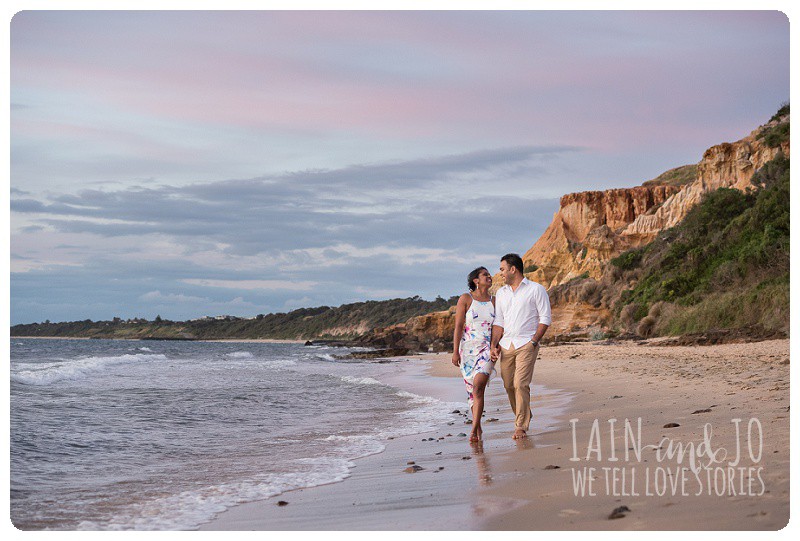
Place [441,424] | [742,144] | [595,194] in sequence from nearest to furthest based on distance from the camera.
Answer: [441,424]
[742,144]
[595,194]

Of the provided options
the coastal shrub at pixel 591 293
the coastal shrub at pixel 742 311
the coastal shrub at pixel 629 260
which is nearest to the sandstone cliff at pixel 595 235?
the coastal shrub at pixel 591 293

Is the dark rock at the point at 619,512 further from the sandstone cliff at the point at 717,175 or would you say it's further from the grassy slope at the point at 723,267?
the sandstone cliff at the point at 717,175

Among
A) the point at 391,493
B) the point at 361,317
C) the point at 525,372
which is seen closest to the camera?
the point at 391,493

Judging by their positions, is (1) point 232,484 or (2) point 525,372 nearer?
(1) point 232,484

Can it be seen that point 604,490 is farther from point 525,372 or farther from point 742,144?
point 742,144

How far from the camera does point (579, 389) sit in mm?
12891

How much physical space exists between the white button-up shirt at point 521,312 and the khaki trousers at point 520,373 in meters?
0.08

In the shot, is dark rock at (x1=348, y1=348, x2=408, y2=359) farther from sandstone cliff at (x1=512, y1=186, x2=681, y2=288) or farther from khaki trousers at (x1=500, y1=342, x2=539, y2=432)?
khaki trousers at (x1=500, y1=342, x2=539, y2=432)

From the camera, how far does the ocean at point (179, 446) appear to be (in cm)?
563

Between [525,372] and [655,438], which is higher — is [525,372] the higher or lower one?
the higher one

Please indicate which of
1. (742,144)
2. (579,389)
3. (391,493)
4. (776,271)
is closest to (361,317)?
(742,144)

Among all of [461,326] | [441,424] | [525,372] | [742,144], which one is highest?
[742,144]

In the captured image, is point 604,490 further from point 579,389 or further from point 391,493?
point 579,389
